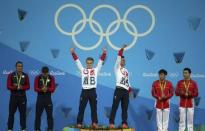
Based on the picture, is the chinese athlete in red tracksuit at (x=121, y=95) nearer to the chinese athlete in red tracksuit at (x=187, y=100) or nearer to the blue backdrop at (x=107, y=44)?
the chinese athlete in red tracksuit at (x=187, y=100)

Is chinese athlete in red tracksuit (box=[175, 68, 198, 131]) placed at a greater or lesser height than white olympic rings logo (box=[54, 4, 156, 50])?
lesser

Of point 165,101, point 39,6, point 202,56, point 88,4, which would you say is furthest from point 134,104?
point 39,6

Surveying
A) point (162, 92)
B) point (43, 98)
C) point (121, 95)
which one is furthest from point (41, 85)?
point (162, 92)

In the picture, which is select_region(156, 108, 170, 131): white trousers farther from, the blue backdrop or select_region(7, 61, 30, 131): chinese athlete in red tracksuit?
select_region(7, 61, 30, 131): chinese athlete in red tracksuit

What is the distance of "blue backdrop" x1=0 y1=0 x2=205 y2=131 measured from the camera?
973cm

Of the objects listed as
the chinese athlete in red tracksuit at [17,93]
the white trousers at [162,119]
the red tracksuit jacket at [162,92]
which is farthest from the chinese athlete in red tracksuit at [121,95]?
the chinese athlete in red tracksuit at [17,93]

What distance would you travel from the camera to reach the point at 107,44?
977 cm

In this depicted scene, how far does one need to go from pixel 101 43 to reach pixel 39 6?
1696 mm

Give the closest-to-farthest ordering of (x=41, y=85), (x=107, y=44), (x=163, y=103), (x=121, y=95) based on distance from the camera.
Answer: (x=121, y=95) → (x=41, y=85) → (x=163, y=103) → (x=107, y=44)

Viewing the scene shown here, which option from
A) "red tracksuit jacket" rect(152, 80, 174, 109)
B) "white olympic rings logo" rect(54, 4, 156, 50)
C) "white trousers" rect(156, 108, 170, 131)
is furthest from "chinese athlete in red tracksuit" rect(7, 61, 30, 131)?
"white trousers" rect(156, 108, 170, 131)

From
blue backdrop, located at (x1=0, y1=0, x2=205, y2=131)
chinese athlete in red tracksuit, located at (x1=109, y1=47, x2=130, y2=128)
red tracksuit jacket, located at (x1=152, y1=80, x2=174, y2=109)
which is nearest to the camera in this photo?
chinese athlete in red tracksuit, located at (x1=109, y1=47, x2=130, y2=128)

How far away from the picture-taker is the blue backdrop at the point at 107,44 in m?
9.73

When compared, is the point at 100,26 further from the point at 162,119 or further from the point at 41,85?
the point at 162,119

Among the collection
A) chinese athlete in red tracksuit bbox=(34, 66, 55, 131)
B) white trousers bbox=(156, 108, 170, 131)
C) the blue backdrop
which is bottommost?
white trousers bbox=(156, 108, 170, 131)
